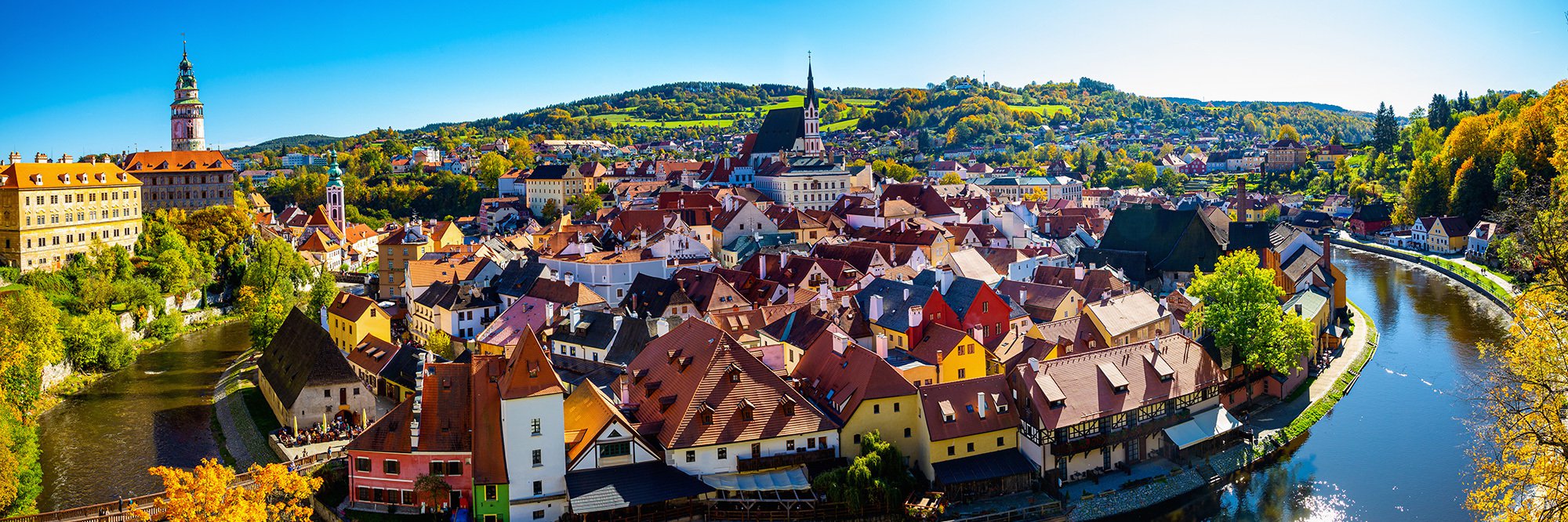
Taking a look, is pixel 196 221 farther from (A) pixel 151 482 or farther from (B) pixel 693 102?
(B) pixel 693 102

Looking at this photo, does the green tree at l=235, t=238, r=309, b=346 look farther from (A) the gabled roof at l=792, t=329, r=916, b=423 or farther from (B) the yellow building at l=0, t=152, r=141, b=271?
(A) the gabled roof at l=792, t=329, r=916, b=423

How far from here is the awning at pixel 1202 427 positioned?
75.9 feet

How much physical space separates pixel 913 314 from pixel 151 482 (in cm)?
1771

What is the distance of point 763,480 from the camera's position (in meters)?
20.7

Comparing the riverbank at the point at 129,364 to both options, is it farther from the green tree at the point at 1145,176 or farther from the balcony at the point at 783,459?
the green tree at the point at 1145,176

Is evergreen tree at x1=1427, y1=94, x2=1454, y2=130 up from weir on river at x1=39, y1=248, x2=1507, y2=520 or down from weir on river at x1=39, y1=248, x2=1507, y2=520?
up

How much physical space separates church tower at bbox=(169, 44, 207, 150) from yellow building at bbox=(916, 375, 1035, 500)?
223 feet

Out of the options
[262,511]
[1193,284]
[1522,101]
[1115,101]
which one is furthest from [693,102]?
[262,511]

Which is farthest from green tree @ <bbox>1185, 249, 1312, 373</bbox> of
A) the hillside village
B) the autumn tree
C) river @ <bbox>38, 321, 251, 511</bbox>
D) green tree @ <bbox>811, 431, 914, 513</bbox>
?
river @ <bbox>38, 321, 251, 511</bbox>

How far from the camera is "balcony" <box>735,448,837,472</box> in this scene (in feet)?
68.7

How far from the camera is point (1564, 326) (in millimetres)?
13859

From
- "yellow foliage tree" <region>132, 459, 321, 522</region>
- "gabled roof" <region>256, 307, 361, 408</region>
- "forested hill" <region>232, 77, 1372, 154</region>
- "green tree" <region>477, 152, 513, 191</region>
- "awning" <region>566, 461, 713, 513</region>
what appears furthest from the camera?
"forested hill" <region>232, 77, 1372, 154</region>

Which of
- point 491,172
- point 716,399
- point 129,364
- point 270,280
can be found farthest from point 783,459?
point 491,172

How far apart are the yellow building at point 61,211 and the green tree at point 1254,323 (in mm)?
40422
